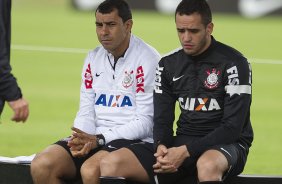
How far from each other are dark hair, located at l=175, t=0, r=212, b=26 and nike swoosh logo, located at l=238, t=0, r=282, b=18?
953 cm

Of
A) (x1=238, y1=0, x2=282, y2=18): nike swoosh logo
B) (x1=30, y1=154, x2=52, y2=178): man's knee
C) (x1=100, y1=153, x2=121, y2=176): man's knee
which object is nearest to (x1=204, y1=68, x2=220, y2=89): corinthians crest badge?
(x1=100, y1=153, x2=121, y2=176): man's knee

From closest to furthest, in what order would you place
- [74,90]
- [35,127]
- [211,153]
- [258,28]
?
[211,153] < [35,127] < [74,90] < [258,28]

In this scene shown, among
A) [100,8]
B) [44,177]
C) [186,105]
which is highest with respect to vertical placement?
[100,8]

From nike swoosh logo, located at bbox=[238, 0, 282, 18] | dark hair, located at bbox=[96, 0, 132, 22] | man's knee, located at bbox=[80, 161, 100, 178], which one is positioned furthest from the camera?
nike swoosh logo, located at bbox=[238, 0, 282, 18]

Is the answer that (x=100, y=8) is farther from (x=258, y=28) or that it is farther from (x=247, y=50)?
(x=258, y=28)

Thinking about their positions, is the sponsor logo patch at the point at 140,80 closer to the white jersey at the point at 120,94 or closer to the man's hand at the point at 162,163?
the white jersey at the point at 120,94

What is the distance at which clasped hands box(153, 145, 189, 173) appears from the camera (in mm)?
5484

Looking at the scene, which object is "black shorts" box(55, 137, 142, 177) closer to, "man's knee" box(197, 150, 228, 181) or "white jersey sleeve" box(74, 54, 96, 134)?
"white jersey sleeve" box(74, 54, 96, 134)

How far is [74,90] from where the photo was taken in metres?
11.2

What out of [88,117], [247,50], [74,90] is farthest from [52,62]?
[88,117]

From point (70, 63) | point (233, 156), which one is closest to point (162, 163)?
point (233, 156)

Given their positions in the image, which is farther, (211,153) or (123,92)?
(123,92)

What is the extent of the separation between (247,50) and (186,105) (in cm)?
778

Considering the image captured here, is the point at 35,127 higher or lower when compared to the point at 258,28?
lower
